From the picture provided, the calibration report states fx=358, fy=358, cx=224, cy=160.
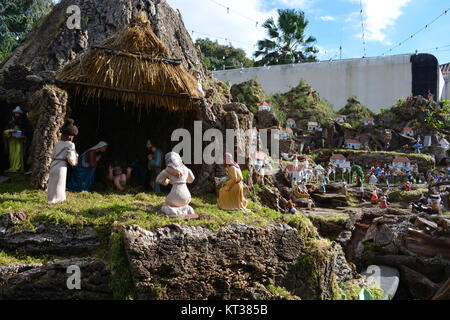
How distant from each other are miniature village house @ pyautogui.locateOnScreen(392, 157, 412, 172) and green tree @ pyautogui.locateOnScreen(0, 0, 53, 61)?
22.8m

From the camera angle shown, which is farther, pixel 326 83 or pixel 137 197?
pixel 326 83

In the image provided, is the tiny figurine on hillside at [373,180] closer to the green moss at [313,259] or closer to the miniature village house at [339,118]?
the miniature village house at [339,118]

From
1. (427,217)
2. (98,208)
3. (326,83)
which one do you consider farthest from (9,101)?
(326,83)

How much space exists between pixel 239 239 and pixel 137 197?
3.04 meters

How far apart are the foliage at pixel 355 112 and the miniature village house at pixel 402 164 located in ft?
21.5

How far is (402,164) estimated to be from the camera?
73.7 ft

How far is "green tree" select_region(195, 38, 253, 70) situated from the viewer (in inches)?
1612

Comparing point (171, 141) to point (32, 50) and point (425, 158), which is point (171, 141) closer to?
point (32, 50)

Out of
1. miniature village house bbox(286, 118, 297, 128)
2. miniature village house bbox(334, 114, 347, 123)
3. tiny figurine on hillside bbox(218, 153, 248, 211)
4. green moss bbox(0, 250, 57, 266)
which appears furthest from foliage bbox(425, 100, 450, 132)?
green moss bbox(0, 250, 57, 266)

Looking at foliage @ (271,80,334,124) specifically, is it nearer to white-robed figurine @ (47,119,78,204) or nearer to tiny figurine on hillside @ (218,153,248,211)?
tiny figurine on hillside @ (218,153,248,211)

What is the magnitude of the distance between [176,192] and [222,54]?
3817 centimetres

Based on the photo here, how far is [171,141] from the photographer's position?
10.1 meters

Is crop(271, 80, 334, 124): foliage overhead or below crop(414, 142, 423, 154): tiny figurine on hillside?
overhead
